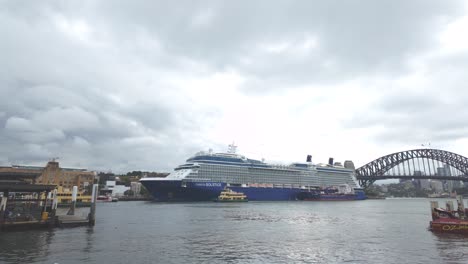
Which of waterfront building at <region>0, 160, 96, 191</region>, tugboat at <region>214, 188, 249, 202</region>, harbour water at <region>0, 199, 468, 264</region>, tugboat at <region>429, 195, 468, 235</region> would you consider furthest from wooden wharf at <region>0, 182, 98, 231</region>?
waterfront building at <region>0, 160, 96, 191</region>

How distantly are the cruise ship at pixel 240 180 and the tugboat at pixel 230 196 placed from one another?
1.76 metres

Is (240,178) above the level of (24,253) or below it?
above

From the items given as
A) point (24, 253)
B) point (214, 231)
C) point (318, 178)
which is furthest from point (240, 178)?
point (24, 253)

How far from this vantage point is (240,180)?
4257 inches

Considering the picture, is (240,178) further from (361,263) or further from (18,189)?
(361,263)

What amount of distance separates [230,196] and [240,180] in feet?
40.0

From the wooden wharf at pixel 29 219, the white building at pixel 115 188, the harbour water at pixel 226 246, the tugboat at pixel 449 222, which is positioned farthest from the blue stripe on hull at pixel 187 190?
the tugboat at pixel 449 222

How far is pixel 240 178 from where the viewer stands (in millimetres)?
108500

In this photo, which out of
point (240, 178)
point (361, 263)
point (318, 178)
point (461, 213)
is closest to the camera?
point (361, 263)

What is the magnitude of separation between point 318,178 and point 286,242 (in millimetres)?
113747

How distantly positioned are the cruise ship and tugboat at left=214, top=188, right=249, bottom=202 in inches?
69.2

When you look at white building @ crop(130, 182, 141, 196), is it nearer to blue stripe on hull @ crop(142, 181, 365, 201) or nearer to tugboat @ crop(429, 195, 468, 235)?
blue stripe on hull @ crop(142, 181, 365, 201)

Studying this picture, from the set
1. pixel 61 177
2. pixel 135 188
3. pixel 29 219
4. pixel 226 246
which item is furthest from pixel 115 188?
pixel 226 246

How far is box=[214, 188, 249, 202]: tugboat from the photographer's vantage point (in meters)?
95.7
